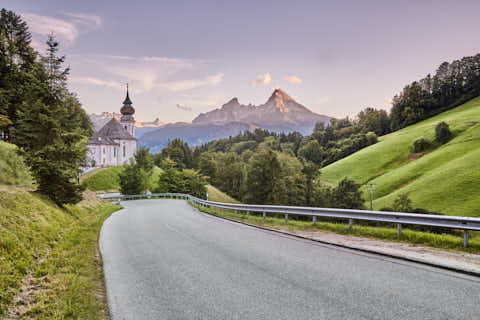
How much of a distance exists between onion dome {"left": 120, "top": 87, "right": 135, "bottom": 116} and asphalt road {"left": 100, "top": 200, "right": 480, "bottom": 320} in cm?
10135

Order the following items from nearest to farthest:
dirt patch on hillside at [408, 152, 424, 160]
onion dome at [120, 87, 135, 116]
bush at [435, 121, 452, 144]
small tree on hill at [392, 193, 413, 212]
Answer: small tree on hill at [392, 193, 413, 212]
dirt patch on hillside at [408, 152, 424, 160]
bush at [435, 121, 452, 144]
onion dome at [120, 87, 135, 116]

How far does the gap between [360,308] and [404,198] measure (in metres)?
42.7

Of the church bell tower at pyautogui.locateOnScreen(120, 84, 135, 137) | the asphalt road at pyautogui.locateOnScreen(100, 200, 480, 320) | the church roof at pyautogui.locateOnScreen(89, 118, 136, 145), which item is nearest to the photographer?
the asphalt road at pyautogui.locateOnScreen(100, 200, 480, 320)

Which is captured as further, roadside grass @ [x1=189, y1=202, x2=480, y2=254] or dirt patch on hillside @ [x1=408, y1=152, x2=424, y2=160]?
dirt patch on hillside @ [x1=408, y1=152, x2=424, y2=160]

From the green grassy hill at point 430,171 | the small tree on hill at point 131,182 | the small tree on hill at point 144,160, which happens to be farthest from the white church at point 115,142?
the green grassy hill at point 430,171

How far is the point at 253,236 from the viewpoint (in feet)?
33.1

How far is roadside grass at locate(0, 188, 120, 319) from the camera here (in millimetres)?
4746

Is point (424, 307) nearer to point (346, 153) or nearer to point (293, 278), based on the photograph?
point (293, 278)

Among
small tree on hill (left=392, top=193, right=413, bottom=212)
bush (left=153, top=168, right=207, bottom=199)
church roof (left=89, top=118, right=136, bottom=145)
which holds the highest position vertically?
church roof (left=89, top=118, right=136, bottom=145)

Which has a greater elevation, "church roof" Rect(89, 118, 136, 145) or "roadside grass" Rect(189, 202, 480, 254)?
"church roof" Rect(89, 118, 136, 145)

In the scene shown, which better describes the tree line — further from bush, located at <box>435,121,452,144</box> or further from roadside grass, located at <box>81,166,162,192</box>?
bush, located at <box>435,121,452,144</box>

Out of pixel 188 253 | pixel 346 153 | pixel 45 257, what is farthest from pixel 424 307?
pixel 346 153

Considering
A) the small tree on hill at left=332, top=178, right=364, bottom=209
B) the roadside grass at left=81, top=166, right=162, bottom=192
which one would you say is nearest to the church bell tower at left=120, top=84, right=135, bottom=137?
the roadside grass at left=81, top=166, right=162, bottom=192

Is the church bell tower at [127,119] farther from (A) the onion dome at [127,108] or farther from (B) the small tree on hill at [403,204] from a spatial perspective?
(B) the small tree on hill at [403,204]
